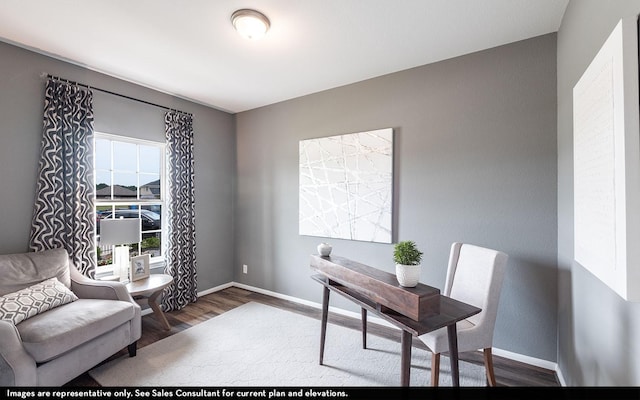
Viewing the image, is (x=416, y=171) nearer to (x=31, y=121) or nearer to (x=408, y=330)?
(x=408, y=330)

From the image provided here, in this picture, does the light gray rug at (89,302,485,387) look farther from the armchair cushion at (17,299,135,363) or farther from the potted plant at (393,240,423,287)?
the potted plant at (393,240,423,287)

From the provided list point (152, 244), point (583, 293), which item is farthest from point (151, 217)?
point (583, 293)

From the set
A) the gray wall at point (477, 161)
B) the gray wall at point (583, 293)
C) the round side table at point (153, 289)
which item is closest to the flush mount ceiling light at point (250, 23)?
the gray wall at point (477, 161)

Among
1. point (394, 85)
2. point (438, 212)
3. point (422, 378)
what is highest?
point (394, 85)

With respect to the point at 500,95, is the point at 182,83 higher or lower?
higher

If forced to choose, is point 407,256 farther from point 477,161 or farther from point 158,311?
point 158,311

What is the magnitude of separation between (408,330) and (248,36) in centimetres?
223

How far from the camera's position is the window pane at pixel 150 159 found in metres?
3.33

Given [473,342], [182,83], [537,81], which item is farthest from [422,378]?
[182,83]

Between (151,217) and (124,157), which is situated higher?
(124,157)

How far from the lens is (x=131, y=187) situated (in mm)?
3238

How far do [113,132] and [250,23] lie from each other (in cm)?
206

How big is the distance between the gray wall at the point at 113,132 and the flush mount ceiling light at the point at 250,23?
6.04 feet

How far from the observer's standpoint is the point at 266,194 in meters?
3.92
